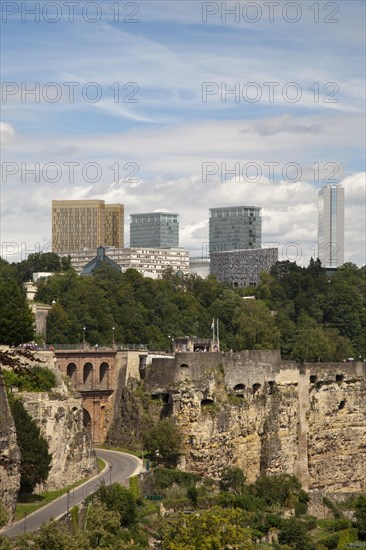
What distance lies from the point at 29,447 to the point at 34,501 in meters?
2.76

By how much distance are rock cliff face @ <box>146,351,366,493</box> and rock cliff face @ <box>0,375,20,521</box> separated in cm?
2321

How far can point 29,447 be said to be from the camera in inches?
2798

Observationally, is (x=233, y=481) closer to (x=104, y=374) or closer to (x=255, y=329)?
(x=104, y=374)

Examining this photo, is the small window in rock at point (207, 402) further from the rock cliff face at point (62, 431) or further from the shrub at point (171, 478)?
the rock cliff face at point (62, 431)

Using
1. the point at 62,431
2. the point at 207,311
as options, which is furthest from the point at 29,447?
the point at 207,311

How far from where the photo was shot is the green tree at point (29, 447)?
2773 inches

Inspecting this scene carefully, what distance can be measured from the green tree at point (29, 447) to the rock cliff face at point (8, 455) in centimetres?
450

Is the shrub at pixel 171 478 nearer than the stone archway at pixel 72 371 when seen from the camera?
Yes

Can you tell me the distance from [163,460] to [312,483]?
1934 cm

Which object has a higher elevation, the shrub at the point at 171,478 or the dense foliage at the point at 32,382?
the dense foliage at the point at 32,382

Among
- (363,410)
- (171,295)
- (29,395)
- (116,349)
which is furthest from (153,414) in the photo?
(171,295)

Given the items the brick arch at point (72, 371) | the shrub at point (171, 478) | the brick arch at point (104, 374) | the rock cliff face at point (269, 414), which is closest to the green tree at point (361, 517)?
the rock cliff face at point (269, 414)

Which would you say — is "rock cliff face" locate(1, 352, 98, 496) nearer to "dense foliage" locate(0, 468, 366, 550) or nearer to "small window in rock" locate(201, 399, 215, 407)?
"dense foliage" locate(0, 468, 366, 550)

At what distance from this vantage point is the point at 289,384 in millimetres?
100312
